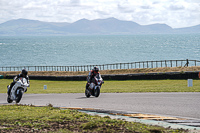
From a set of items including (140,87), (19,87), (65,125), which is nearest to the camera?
(65,125)

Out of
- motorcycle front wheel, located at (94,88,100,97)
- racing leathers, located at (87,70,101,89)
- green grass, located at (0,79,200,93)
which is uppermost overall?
racing leathers, located at (87,70,101,89)

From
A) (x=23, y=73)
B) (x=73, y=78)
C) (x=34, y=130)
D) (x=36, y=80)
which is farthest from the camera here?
(x=36, y=80)

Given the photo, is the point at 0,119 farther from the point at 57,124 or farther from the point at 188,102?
the point at 188,102

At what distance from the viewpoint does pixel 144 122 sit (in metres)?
9.17

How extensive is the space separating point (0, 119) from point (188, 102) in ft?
23.9

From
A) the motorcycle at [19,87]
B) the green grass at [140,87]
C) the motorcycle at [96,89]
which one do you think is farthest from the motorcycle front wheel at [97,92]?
the green grass at [140,87]

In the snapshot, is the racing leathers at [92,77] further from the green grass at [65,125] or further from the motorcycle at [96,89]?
the green grass at [65,125]

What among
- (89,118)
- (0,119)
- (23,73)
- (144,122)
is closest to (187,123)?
(144,122)

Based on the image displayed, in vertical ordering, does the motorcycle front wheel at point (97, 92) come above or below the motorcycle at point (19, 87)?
below

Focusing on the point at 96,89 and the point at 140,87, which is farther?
the point at 140,87

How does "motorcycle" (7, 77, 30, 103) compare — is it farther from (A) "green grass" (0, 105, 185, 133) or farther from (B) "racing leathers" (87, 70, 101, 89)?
(A) "green grass" (0, 105, 185, 133)

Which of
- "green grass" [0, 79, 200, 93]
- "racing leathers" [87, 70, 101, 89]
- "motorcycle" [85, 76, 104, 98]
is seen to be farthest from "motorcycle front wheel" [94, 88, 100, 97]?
"green grass" [0, 79, 200, 93]

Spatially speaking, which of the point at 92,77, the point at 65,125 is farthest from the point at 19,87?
the point at 65,125

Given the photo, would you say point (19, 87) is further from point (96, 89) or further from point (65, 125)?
point (65, 125)
